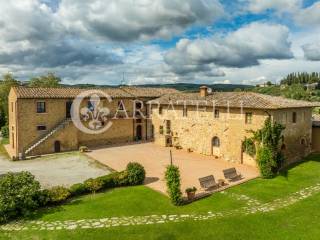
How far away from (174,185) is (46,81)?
156 ft

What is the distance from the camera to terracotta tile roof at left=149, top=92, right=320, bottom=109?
26.2 metres

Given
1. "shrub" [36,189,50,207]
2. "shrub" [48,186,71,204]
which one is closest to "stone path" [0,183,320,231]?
"shrub" [36,189,50,207]

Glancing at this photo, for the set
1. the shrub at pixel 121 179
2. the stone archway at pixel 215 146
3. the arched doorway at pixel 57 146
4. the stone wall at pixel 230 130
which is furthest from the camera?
the arched doorway at pixel 57 146

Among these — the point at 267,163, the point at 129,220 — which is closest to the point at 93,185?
the point at 129,220

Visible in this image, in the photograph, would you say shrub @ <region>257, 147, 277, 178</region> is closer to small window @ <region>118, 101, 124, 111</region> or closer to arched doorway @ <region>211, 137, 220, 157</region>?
arched doorway @ <region>211, 137, 220, 157</region>

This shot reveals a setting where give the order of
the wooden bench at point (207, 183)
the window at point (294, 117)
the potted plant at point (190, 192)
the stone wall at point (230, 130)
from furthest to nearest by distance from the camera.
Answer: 1. the window at point (294, 117)
2. the stone wall at point (230, 130)
3. the wooden bench at point (207, 183)
4. the potted plant at point (190, 192)

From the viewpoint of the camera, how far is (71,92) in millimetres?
36719

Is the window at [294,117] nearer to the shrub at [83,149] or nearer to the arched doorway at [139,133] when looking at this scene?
the arched doorway at [139,133]

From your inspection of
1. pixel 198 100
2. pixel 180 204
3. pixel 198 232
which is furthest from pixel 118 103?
pixel 198 232

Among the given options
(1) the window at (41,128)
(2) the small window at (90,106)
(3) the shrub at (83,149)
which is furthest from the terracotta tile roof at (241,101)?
(1) the window at (41,128)

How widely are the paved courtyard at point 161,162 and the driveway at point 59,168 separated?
1.64 m

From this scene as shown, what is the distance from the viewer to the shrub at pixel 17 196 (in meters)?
→ 16.1

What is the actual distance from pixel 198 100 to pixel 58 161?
55.4 feet

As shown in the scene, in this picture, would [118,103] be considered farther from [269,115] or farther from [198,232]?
[198,232]
